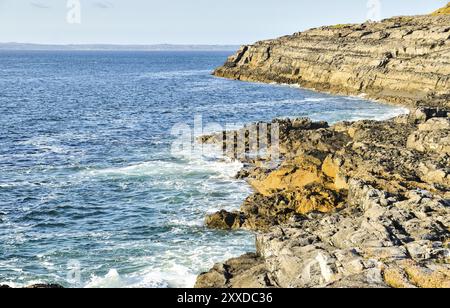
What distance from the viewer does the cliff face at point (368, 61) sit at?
3346 inches

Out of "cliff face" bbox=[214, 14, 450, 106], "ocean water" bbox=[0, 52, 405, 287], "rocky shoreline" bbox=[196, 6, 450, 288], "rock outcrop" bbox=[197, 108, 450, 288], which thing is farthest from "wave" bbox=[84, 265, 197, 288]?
"cliff face" bbox=[214, 14, 450, 106]

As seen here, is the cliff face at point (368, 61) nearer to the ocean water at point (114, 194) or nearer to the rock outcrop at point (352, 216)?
the ocean water at point (114, 194)

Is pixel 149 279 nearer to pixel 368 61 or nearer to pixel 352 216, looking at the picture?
pixel 352 216

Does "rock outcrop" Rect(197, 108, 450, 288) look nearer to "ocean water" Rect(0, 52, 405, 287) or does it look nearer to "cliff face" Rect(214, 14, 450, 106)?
"ocean water" Rect(0, 52, 405, 287)

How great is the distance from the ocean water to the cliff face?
909cm

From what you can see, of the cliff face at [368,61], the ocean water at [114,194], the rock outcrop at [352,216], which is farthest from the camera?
the cliff face at [368,61]

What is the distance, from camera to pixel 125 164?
1869 inches

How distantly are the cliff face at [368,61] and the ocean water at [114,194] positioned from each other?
9.09 meters

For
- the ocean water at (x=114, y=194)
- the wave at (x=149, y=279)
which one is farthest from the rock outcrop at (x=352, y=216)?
the ocean water at (x=114, y=194)

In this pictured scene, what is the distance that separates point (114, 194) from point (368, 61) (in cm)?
7322

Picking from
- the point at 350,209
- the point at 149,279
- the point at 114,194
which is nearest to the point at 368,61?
the point at 114,194

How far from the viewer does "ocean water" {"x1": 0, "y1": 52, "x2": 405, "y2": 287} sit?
2666cm
